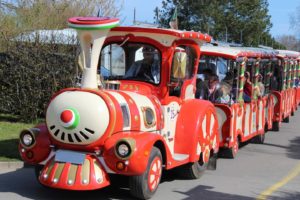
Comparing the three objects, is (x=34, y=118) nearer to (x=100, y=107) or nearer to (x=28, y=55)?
(x=28, y=55)

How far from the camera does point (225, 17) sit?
4809cm

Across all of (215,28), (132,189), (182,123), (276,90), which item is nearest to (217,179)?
(182,123)

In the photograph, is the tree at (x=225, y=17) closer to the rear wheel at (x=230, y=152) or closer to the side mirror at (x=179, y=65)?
the rear wheel at (x=230, y=152)

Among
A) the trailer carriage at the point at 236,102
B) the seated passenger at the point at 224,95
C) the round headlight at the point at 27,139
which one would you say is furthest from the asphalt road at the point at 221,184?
the seated passenger at the point at 224,95

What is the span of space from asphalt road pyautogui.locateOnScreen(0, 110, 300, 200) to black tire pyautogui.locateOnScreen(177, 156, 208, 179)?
0.10 m

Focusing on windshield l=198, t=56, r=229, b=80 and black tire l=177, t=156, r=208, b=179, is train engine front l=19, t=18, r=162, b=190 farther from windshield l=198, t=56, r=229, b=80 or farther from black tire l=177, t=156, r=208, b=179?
windshield l=198, t=56, r=229, b=80

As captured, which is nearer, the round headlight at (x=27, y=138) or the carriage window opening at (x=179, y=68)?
the round headlight at (x=27, y=138)

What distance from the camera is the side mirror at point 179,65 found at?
8469 millimetres

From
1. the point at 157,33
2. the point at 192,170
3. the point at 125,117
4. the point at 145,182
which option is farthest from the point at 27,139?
the point at 192,170

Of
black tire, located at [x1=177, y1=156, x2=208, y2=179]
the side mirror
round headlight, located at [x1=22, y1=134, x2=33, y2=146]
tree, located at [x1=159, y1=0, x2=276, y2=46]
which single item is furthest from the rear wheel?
tree, located at [x1=159, y1=0, x2=276, y2=46]

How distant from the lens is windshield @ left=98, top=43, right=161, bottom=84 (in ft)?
27.7

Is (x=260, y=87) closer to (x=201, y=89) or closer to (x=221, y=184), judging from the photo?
(x=201, y=89)

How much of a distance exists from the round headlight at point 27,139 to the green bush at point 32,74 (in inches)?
261

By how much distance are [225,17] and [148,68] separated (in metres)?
40.8
